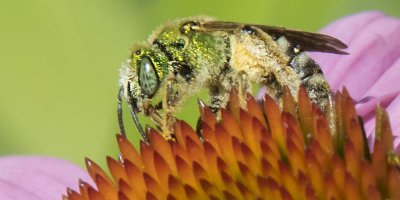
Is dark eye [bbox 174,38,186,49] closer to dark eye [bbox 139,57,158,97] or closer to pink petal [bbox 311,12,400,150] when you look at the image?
dark eye [bbox 139,57,158,97]

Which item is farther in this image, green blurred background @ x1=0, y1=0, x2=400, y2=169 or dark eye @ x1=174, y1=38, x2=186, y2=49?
green blurred background @ x1=0, y1=0, x2=400, y2=169

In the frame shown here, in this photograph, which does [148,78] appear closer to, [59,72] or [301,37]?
[301,37]

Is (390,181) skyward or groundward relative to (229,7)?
groundward

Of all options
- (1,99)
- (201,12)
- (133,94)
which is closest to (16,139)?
(1,99)

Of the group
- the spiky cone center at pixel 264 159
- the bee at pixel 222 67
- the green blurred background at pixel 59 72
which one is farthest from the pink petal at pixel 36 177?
the green blurred background at pixel 59 72

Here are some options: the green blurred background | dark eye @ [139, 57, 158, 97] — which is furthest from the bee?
the green blurred background

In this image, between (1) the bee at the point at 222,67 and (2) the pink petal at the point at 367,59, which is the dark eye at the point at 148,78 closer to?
(1) the bee at the point at 222,67

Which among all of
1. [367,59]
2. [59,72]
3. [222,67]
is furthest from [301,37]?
[59,72]

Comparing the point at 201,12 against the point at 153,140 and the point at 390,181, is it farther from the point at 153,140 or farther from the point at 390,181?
the point at 390,181
